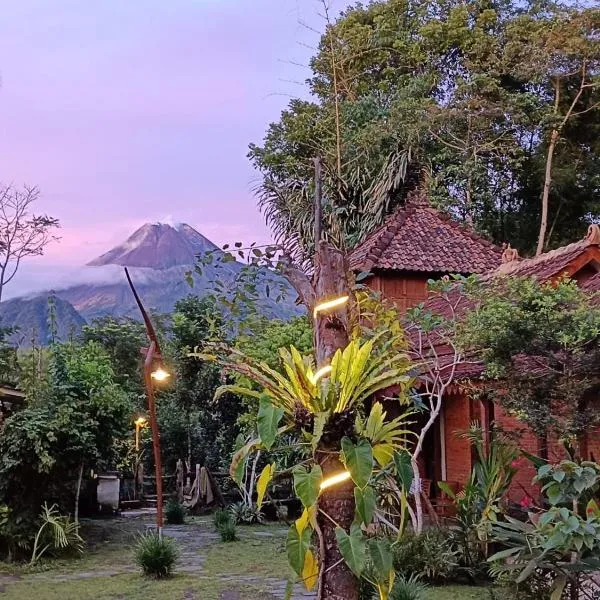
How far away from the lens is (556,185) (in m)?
21.1

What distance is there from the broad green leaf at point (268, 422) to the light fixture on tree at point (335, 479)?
333mm

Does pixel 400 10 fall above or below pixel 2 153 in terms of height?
above

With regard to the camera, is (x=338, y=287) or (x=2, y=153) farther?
(x=2, y=153)

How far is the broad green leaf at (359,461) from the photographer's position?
362 centimetres

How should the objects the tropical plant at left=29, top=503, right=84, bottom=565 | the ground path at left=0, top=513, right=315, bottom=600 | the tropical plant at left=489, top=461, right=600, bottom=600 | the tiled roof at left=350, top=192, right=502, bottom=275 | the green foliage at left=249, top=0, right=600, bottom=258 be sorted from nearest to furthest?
the tropical plant at left=489, top=461, right=600, bottom=600
the ground path at left=0, top=513, right=315, bottom=600
the tropical plant at left=29, top=503, right=84, bottom=565
the tiled roof at left=350, top=192, right=502, bottom=275
the green foliage at left=249, top=0, right=600, bottom=258

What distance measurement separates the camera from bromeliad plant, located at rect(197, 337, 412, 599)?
12.1 feet

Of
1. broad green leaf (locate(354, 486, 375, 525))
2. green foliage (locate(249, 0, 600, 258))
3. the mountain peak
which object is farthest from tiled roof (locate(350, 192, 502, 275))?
the mountain peak

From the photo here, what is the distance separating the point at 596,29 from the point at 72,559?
17317 mm

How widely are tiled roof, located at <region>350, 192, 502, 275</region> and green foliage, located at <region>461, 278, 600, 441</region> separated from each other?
6.85 m

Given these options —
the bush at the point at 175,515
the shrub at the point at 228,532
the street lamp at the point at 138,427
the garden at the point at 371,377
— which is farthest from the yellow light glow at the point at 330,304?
the street lamp at the point at 138,427

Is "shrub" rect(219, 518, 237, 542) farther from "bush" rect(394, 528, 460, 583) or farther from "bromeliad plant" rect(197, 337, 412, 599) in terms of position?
"bromeliad plant" rect(197, 337, 412, 599)

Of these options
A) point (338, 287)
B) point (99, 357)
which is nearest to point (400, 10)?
point (99, 357)

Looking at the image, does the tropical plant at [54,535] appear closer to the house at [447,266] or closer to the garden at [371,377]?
the garden at [371,377]

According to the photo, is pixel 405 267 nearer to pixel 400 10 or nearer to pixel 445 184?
pixel 445 184
